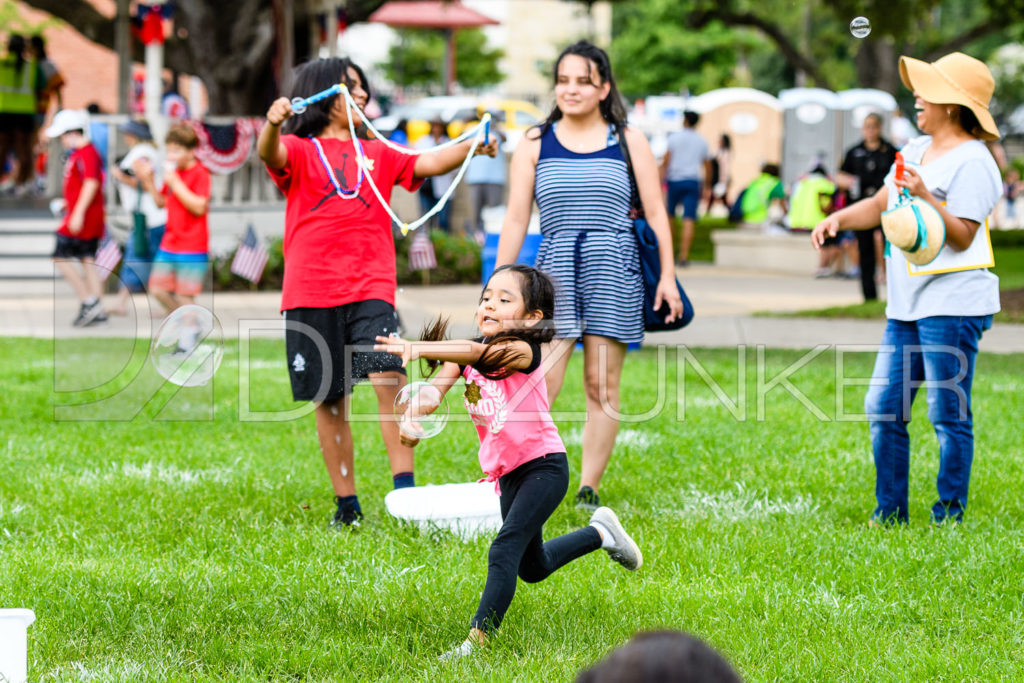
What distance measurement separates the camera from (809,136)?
93.4ft

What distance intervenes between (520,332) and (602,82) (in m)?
2.09

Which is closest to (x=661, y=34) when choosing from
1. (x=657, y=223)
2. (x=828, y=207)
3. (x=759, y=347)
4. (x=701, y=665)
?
(x=828, y=207)

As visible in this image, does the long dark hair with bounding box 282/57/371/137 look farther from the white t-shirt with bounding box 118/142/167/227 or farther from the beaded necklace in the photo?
the white t-shirt with bounding box 118/142/167/227

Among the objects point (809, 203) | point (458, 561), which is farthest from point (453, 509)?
point (809, 203)

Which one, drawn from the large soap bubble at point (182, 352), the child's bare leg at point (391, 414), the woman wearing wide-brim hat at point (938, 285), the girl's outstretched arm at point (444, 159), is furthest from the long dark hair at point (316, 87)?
the woman wearing wide-brim hat at point (938, 285)

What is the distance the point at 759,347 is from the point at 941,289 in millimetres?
5652

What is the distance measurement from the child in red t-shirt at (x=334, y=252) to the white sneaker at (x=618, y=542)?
126cm

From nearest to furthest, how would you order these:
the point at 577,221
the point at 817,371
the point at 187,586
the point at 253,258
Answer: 1. the point at 187,586
2. the point at 577,221
3. the point at 253,258
4. the point at 817,371

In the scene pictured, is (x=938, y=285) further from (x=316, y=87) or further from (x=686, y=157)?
(x=686, y=157)

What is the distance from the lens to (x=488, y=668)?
3582mm

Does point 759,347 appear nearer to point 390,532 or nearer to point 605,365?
point 605,365

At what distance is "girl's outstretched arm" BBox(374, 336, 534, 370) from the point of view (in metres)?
3.31

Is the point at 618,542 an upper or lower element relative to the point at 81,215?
lower

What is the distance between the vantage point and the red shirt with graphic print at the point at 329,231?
5.12 metres
